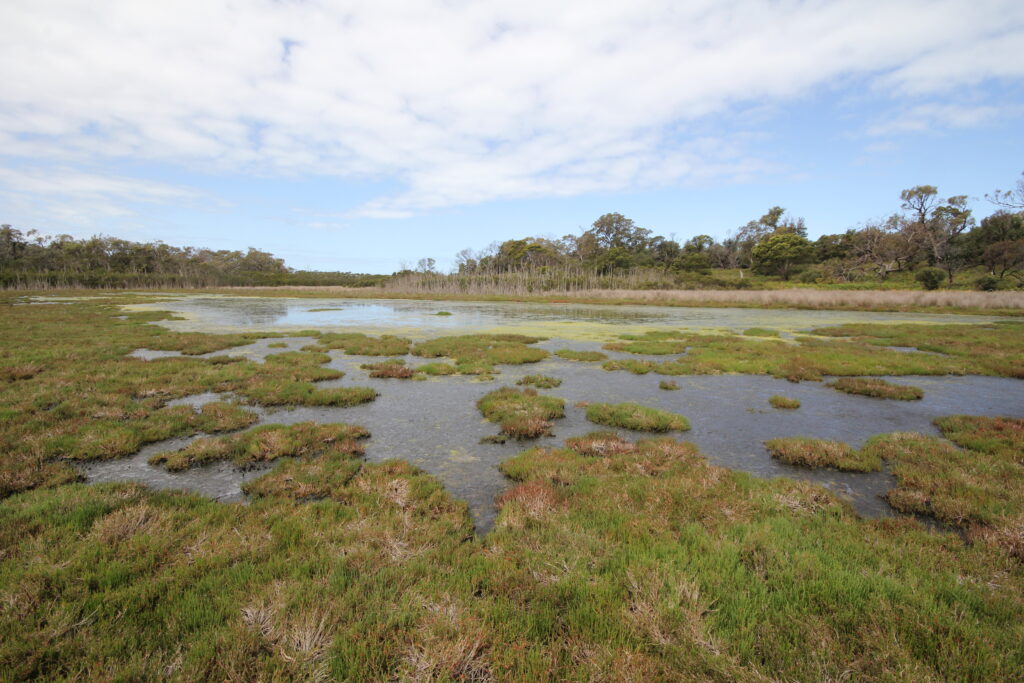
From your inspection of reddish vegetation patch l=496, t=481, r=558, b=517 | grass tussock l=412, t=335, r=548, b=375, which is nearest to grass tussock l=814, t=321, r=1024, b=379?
grass tussock l=412, t=335, r=548, b=375

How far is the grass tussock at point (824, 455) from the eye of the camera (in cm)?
730

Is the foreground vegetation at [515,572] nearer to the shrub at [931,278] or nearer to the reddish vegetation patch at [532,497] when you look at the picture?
the reddish vegetation patch at [532,497]

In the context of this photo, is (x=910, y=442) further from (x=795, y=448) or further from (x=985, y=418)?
(x=985, y=418)

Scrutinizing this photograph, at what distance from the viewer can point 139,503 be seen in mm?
5438

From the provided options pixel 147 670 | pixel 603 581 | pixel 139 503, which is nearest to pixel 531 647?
pixel 603 581

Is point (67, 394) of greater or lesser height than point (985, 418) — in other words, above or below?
above

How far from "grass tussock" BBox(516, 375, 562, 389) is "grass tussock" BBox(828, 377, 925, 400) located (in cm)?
919

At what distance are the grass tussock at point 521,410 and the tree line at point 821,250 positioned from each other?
6245 cm

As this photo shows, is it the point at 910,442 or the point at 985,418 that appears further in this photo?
the point at 985,418

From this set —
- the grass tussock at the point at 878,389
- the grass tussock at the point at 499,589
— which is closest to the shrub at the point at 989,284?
the grass tussock at the point at 878,389

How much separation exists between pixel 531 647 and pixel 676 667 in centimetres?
117

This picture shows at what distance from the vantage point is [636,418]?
9672 mm

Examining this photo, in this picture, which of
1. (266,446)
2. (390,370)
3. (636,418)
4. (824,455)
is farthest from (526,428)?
(390,370)

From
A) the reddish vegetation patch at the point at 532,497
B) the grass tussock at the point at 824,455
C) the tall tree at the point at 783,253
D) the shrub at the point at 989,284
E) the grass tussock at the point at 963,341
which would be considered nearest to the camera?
the reddish vegetation patch at the point at 532,497
